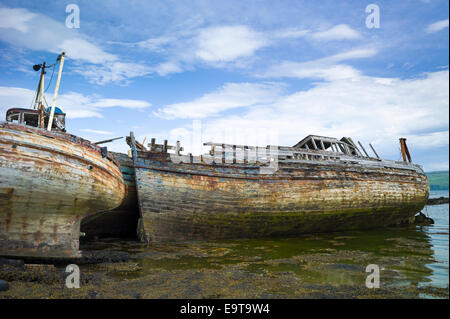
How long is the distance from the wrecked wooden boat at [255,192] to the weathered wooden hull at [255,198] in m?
0.03

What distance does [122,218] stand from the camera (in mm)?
11047

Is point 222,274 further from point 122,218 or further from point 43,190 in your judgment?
point 122,218

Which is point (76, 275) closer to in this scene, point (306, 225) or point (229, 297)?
point (229, 297)

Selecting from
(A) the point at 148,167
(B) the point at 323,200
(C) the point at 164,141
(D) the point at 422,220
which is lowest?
(D) the point at 422,220

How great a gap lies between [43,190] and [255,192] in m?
6.59

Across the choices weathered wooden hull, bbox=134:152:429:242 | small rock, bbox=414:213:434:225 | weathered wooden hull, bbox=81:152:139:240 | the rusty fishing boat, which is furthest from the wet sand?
small rock, bbox=414:213:434:225

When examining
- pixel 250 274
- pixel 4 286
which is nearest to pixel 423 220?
pixel 250 274

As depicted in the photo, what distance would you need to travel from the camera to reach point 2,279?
464 centimetres

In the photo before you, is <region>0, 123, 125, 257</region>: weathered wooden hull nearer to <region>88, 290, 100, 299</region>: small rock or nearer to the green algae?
the green algae

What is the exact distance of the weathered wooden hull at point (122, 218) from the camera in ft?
33.3

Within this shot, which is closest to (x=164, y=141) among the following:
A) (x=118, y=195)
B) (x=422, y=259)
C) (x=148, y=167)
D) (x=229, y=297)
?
(x=148, y=167)

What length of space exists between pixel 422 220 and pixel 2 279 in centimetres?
1928

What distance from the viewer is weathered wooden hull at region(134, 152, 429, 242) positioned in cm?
893

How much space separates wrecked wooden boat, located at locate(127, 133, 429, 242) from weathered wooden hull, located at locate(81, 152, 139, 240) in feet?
3.90
